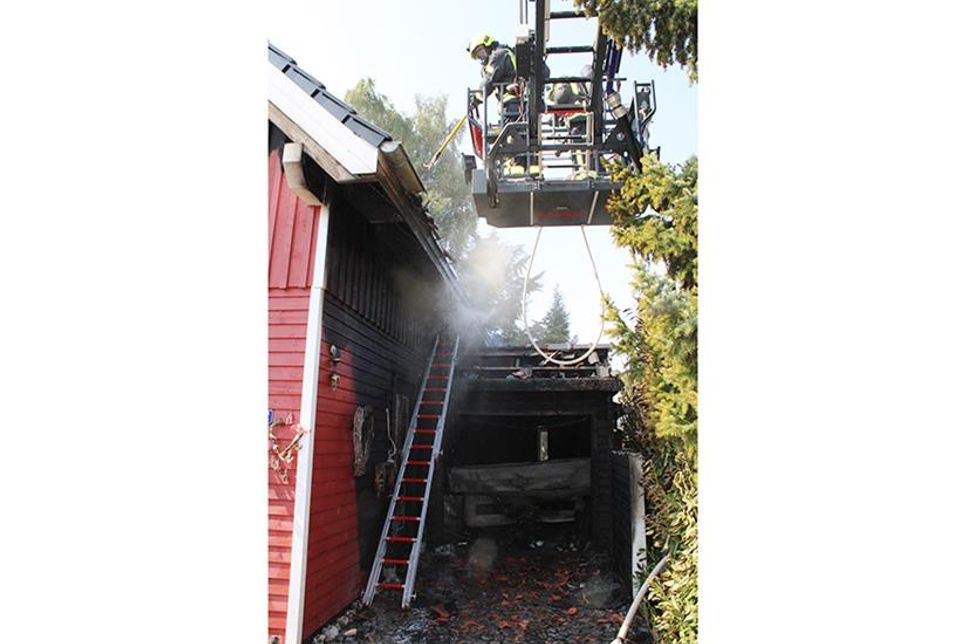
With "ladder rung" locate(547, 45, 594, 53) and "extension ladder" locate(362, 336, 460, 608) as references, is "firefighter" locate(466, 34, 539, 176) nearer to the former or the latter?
"ladder rung" locate(547, 45, 594, 53)

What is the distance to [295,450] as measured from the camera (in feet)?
17.1

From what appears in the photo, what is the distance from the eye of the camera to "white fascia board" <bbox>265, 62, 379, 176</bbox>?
5066 millimetres

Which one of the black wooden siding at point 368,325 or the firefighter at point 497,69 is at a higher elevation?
the firefighter at point 497,69

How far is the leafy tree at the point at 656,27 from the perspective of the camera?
3.86 metres

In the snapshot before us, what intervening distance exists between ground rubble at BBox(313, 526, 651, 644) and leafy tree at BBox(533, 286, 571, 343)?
18607 millimetres

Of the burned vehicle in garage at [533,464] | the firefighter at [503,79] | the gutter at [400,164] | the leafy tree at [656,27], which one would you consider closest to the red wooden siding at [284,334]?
the gutter at [400,164]

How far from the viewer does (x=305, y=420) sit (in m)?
5.28

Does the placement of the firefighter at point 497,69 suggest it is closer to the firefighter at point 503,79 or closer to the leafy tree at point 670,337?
the firefighter at point 503,79

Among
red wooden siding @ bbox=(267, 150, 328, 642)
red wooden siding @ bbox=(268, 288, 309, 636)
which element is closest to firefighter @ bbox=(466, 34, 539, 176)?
red wooden siding @ bbox=(267, 150, 328, 642)

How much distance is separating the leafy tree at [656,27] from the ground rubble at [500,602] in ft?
15.1

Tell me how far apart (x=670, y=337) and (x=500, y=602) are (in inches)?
178

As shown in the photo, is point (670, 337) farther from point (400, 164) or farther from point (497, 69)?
point (497, 69)
